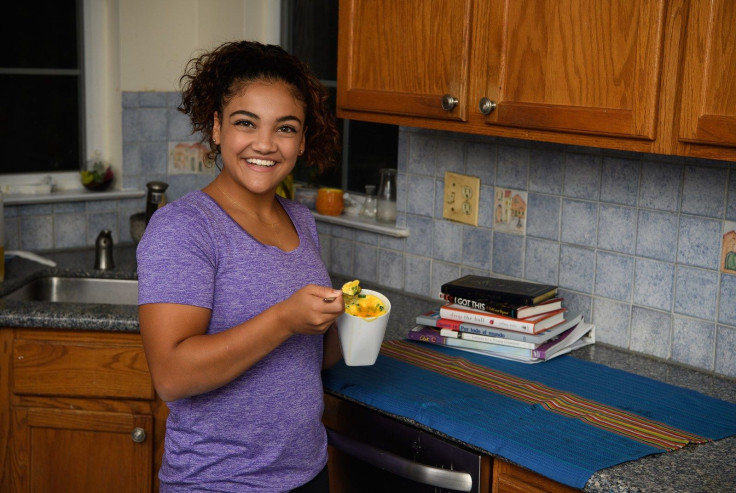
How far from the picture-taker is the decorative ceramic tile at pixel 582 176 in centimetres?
230

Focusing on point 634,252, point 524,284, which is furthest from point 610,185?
point 524,284

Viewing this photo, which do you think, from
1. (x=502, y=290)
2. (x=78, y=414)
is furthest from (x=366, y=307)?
(x=78, y=414)

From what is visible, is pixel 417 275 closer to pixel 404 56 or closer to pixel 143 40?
pixel 404 56

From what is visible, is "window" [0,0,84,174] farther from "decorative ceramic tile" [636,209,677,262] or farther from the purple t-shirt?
"decorative ceramic tile" [636,209,677,262]

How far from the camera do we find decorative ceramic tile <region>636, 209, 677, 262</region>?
7.13 ft

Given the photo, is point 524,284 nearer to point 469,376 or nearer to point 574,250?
point 574,250

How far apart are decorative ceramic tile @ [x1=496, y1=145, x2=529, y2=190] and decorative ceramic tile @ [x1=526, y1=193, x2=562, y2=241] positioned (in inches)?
2.1

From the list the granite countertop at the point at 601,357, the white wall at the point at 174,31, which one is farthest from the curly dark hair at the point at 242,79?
the white wall at the point at 174,31

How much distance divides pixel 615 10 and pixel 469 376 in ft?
2.75

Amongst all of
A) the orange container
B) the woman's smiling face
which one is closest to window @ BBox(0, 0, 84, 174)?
the orange container

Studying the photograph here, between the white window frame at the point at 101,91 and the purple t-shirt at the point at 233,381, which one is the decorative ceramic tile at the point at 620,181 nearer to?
the purple t-shirt at the point at 233,381

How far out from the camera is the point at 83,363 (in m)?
2.44

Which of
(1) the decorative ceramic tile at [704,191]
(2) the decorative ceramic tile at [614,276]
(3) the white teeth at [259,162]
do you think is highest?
(3) the white teeth at [259,162]

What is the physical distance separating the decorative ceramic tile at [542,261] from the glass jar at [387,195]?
1.83ft
